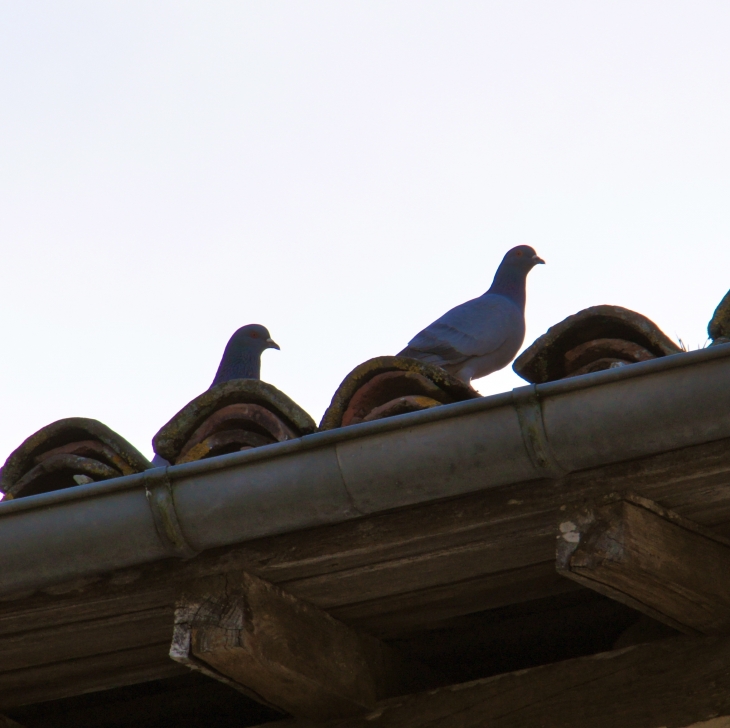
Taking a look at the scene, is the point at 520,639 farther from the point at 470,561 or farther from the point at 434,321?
the point at 434,321

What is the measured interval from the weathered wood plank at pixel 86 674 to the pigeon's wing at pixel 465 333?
2.54m

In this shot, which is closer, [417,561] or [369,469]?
[369,469]

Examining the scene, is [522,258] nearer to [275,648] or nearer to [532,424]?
[275,648]

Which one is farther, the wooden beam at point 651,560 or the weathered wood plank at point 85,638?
the weathered wood plank at point 85,638

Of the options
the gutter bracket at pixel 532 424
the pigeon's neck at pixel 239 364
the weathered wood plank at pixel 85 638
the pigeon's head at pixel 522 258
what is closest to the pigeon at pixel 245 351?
the pigeon's neck at pixel 239 364

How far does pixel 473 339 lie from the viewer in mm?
5223

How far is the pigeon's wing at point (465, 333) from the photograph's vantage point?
5141mm

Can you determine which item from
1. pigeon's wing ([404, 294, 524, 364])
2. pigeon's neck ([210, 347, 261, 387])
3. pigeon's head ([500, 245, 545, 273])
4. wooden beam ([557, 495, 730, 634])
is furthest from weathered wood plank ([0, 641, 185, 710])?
pigeon's head ([500, 245, 545, 273])

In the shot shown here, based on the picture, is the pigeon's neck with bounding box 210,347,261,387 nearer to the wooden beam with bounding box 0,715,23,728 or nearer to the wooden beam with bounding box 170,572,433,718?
the wooden beam with bounding box 0,715,23,728

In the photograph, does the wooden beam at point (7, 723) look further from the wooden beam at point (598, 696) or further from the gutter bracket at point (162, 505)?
the gutter bracket at point (162, 505)

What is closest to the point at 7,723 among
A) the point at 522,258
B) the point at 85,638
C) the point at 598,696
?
the point at 85,638

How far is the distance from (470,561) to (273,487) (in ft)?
1.57

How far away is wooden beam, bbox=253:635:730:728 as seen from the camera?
2.40 meters

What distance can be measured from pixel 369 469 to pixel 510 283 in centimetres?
444
